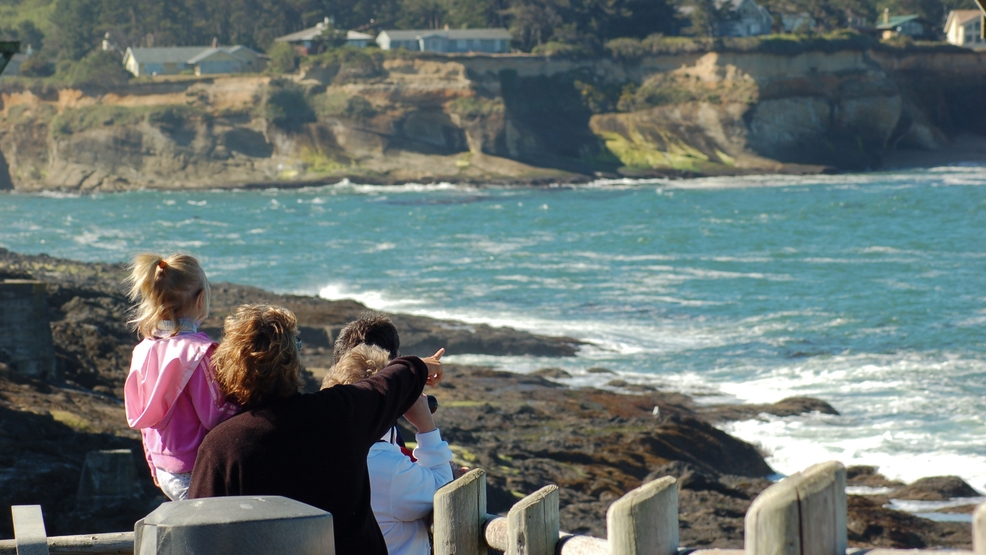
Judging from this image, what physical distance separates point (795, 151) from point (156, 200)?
144 feet

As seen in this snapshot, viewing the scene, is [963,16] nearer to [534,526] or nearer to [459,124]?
[459,124]

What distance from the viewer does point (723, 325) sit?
75.2 feet

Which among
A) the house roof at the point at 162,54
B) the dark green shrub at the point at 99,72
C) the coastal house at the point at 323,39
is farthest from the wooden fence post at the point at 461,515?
the house roof at the point at 162,54

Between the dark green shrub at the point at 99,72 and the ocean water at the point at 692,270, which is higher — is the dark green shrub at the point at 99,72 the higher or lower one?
the higher one

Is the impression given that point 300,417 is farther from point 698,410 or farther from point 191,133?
point 191,133

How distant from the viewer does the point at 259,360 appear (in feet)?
8.44

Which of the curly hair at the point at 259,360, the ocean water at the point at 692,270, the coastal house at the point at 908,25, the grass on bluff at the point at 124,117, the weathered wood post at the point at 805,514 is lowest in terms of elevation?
the ocean water at the point at 692,270

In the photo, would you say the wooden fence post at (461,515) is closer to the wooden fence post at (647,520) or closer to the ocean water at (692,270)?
the wooden fence post at (647,520)

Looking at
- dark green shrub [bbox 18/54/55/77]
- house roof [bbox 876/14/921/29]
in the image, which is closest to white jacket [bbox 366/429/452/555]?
dark green shrub [bbox 18/54/55/77]

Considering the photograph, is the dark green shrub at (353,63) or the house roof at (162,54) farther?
the house roof at (162,54)

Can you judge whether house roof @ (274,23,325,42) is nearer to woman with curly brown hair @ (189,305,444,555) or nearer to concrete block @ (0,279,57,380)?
concrete block @ (0,279,57,380)

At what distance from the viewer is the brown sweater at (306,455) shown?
2533 mm

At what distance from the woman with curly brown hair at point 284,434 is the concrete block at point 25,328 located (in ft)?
26.7

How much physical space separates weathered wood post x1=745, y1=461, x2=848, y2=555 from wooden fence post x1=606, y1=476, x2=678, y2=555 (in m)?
0.27
